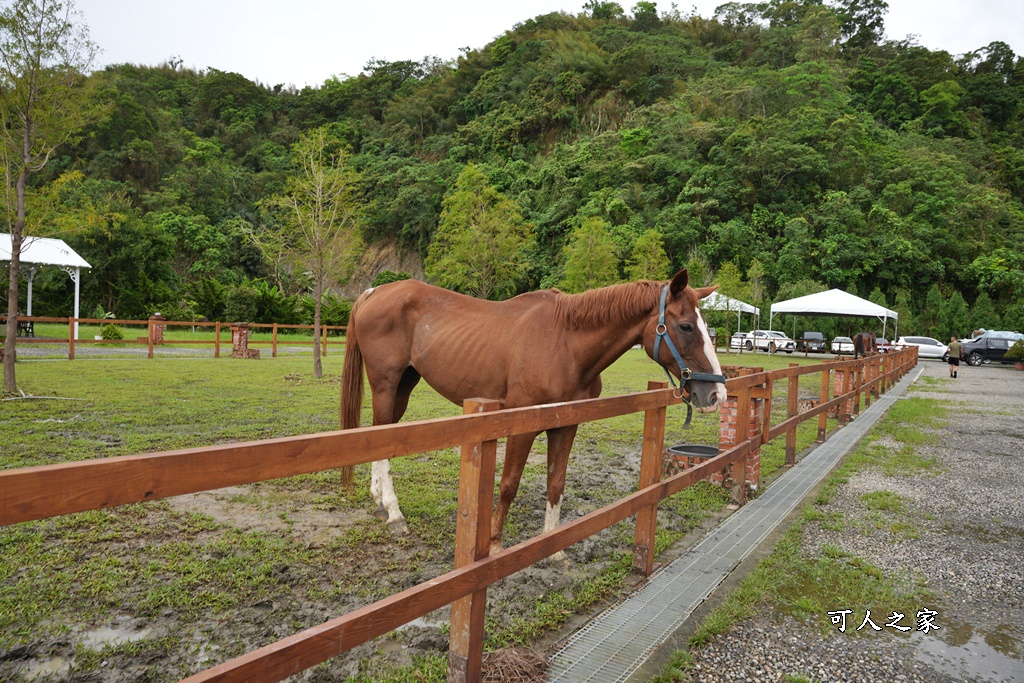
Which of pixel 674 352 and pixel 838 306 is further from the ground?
pixel 838 306

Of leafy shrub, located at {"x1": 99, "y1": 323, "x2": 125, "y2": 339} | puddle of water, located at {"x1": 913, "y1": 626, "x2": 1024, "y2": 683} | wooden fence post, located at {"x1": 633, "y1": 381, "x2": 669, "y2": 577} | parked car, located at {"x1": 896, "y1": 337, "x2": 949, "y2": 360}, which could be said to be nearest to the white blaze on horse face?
wooden fence post, located at {"x1": 633, "y1": 381, "x2": 669, "y2": 577}

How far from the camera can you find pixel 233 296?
2816 centimetres

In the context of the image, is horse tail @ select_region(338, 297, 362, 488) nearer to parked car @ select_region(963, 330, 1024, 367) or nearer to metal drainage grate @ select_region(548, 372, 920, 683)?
metal drainage grate @ select_region(548, 372, 920, 683)

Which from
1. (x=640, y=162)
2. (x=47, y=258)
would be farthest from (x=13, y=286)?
(x=640, y=162)

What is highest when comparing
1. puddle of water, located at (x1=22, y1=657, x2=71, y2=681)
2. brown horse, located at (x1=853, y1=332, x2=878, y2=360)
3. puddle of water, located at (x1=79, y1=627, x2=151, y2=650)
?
brown horse, located at (x1=853, y1=332, x2=878, y2=360)

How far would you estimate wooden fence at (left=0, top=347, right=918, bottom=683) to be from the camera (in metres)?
1.05

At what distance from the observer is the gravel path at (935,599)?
2.52 metres

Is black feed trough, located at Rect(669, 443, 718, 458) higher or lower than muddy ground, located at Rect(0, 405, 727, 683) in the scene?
higher

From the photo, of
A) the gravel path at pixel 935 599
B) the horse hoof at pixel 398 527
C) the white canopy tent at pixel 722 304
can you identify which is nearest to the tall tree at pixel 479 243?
the white canopy tent at pixel 722 304

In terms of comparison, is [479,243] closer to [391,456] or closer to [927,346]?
[927,346]

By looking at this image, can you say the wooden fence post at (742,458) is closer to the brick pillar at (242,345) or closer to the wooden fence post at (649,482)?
the wooden fence post at (649,482)

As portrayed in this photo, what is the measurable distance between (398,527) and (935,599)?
10.9ft

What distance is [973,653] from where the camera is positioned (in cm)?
268

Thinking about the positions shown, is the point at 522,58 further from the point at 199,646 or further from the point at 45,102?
the point at 199,646
